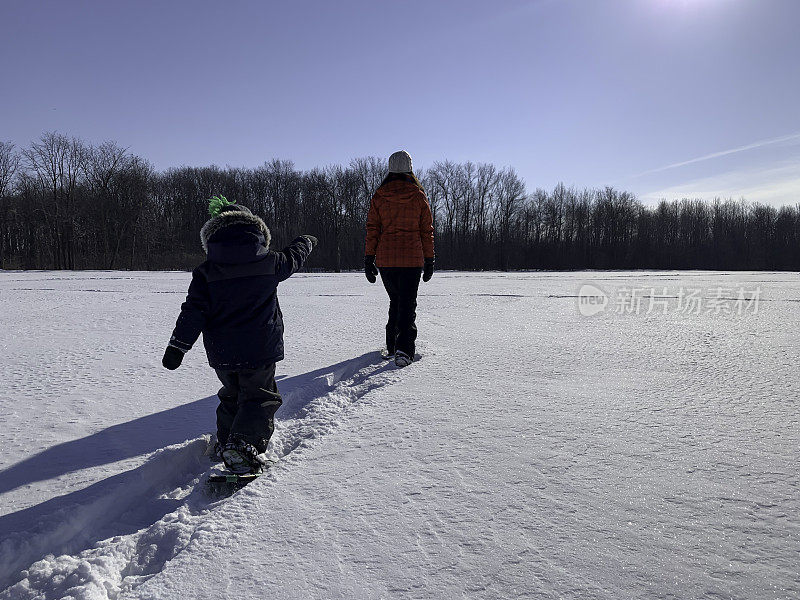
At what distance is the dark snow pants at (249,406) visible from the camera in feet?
6.80

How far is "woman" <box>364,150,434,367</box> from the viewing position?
3.90 meters

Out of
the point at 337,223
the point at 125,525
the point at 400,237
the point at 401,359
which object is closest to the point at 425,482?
the point at 125,525

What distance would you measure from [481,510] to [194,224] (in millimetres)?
56092

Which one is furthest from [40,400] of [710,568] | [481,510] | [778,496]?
[778,496]

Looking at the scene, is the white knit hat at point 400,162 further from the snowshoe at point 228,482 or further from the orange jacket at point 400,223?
the snowshoe at point 228,482

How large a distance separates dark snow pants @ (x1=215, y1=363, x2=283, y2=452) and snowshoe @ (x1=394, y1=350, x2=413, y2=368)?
56.0 inches

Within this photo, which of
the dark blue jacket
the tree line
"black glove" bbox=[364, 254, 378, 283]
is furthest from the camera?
the tree line

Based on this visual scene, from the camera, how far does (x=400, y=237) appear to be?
13.0 feet

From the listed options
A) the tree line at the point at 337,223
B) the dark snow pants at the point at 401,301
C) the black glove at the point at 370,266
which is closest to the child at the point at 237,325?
the dark snow pants at the point at 401,301

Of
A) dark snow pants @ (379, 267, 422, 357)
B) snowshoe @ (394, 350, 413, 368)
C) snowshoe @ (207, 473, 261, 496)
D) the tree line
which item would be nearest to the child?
snowshoe @ (207, 473, 261, 496)

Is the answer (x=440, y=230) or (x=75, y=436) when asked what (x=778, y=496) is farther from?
(x=440, y=230)

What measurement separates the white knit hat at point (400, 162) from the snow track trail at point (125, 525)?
2186 mm

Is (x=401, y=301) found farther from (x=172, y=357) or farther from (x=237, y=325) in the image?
(x=172, y=357)

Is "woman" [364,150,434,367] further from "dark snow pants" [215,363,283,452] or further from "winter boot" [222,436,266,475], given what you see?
"winter boot" [222,436,266,475]
